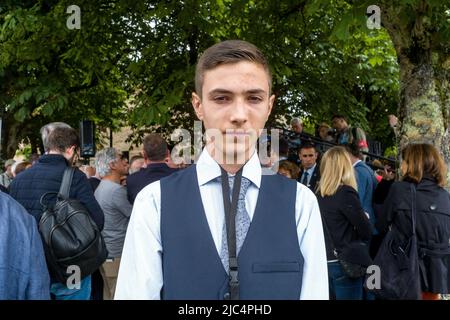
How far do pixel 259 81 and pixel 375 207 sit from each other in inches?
171

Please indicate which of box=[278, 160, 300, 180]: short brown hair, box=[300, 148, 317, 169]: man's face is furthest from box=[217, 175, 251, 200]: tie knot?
box=[300, 148, 317, 169]: man's face

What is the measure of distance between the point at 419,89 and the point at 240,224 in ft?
16.3

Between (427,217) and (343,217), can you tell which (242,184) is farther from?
(343,217)

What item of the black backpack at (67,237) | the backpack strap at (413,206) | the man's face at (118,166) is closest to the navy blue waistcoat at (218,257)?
the black backpack at (67,237)

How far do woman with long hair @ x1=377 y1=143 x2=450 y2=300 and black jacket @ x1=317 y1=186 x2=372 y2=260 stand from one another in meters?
0.26

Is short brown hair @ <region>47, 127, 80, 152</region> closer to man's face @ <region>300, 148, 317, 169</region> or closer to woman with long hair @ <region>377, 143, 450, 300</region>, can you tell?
woman with long hair @ <region>377, 143, 450, 300</region>

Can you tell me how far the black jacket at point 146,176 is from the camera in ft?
18.2

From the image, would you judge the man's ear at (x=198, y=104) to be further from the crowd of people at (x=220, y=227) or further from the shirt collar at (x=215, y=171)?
the shirt collar at (x=215, y=171)

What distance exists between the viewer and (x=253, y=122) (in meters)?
1.79

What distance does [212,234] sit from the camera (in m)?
1.77

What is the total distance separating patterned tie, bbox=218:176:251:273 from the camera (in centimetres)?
175

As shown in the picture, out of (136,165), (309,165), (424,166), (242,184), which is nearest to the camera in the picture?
(242,184)

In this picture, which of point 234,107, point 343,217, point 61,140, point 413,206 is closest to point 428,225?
point 413,206

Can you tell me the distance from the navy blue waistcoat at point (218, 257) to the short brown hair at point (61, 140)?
3.03 m
